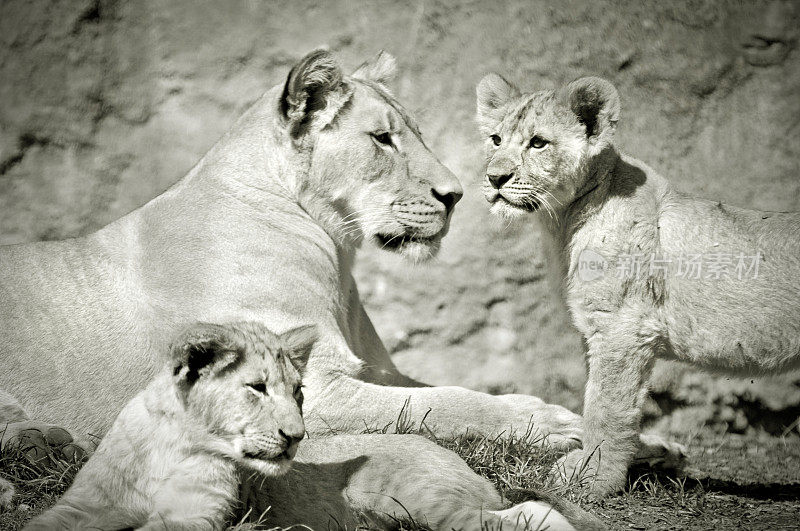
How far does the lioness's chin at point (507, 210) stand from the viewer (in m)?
5.59

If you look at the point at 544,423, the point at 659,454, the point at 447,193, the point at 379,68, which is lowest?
the point at 659,454

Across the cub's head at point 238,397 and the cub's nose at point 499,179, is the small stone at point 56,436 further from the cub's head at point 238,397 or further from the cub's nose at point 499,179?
the cub's nose at point 499,179

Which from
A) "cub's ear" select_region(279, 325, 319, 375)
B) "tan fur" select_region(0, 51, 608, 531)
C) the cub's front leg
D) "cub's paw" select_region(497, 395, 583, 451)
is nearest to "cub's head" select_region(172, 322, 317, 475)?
"cub's ear" select_region(279, 325, 319, 375)

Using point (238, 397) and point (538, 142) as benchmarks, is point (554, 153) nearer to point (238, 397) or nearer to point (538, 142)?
point (538, 142)

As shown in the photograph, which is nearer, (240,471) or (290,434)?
(290,434)

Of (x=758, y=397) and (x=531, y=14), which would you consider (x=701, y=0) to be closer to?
(x=531, y=14)

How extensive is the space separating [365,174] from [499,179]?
85 centimetres

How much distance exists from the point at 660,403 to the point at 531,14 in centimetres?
314

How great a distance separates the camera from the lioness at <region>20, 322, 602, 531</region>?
3.51 metres

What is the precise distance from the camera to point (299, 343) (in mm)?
3977

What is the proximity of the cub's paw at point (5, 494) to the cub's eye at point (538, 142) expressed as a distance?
3.50 metres

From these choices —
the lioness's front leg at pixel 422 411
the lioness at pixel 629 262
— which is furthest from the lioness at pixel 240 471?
the lioness at pixel 629 262

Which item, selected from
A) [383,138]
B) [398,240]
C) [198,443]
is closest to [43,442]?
[198,443]

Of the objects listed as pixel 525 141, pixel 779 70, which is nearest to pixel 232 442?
pixel 525 141
